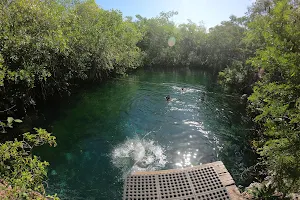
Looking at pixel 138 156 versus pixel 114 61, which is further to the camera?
pixel 114 61

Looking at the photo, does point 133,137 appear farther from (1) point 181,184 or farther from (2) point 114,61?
(2) point 114,61

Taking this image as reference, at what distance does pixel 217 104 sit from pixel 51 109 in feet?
40.2

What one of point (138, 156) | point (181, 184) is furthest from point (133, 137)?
point (181, 184)

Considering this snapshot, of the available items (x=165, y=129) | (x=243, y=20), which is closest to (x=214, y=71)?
(x=243, y=20)

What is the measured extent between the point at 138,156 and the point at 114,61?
15792mm

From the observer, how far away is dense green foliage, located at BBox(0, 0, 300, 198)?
15.4 feet

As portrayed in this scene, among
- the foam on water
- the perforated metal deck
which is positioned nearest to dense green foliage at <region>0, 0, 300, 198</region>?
the perforated metal deck

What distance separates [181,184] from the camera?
21.4 ft

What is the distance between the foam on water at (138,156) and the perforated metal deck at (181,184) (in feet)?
5.80

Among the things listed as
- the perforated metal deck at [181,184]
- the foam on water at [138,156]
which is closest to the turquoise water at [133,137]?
the foam on water at [138,156]

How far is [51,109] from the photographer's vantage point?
14297 millimetres

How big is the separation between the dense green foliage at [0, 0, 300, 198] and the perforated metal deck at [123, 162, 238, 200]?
1.52 meters

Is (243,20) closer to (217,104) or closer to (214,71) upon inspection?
(214,71)

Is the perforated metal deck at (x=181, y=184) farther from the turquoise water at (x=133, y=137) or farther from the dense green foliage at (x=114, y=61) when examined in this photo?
the dense green foliage at (x=114, y=61)
